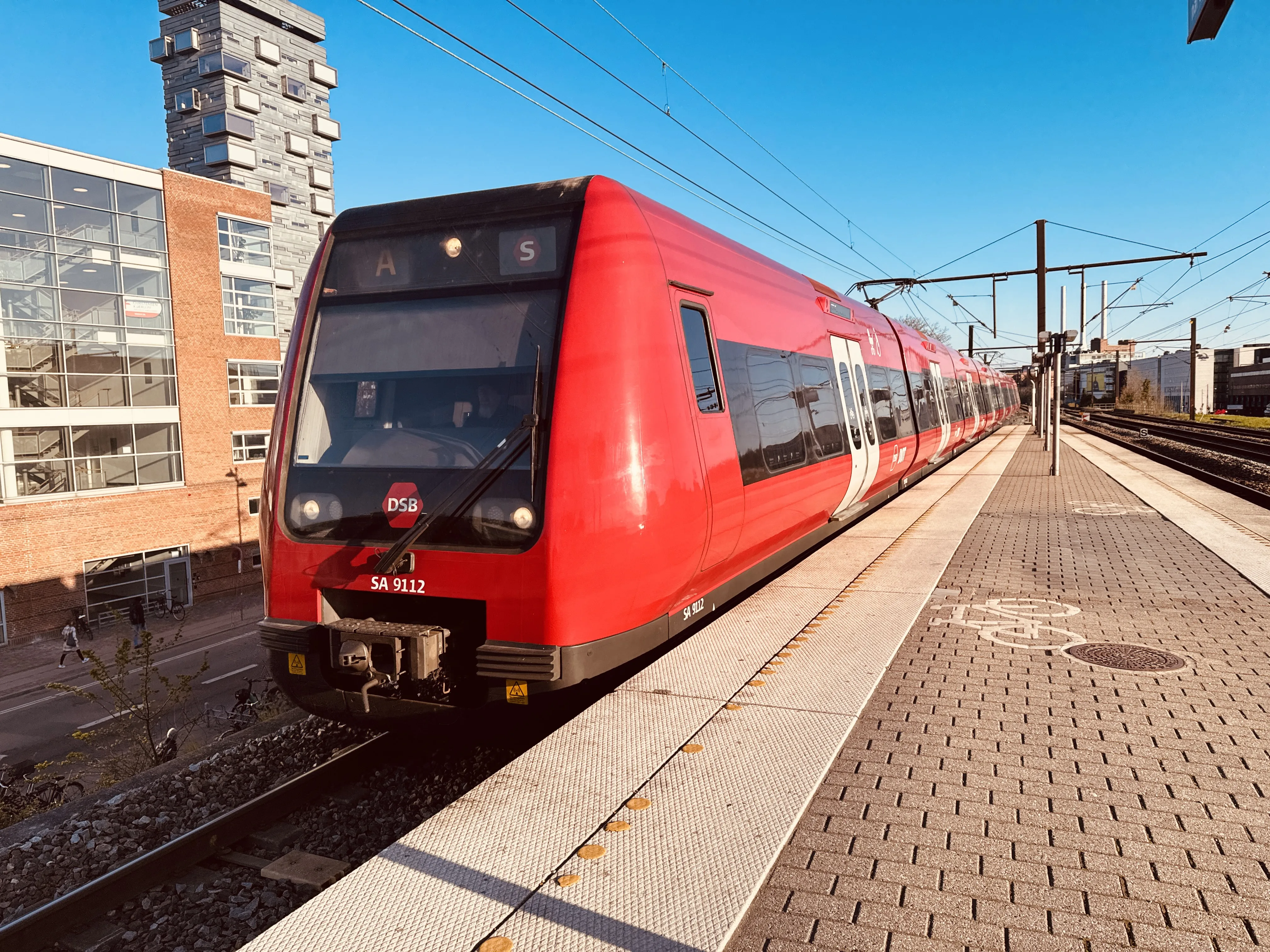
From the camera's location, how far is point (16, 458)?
26.1 metres

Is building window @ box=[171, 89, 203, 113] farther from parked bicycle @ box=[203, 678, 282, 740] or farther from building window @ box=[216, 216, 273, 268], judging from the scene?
parked bicycle @ box=[203, 678, 282, 740]

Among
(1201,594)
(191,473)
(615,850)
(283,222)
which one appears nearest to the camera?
(615,850)

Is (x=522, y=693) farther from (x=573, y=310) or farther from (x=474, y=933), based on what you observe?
(x=573, y=310)

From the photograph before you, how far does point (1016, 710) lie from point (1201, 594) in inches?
148

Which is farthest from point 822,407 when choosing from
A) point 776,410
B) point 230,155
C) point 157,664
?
point 230,155

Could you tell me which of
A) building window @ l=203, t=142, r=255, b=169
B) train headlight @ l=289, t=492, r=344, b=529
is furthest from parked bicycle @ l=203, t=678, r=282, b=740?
building window @ l=203, t=142, r=255, b=169

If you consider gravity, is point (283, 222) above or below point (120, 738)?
above

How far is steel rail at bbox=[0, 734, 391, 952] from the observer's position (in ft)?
11.1

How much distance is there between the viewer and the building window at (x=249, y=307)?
34.8 m

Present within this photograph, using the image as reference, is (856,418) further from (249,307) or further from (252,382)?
(249,307)

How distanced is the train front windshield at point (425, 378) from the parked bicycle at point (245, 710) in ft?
8.79

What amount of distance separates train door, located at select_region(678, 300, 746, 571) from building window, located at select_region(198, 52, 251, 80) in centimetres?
6897

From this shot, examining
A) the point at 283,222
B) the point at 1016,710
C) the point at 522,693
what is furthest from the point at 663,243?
the point at 283,222

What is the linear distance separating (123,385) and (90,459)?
319 centimetres
